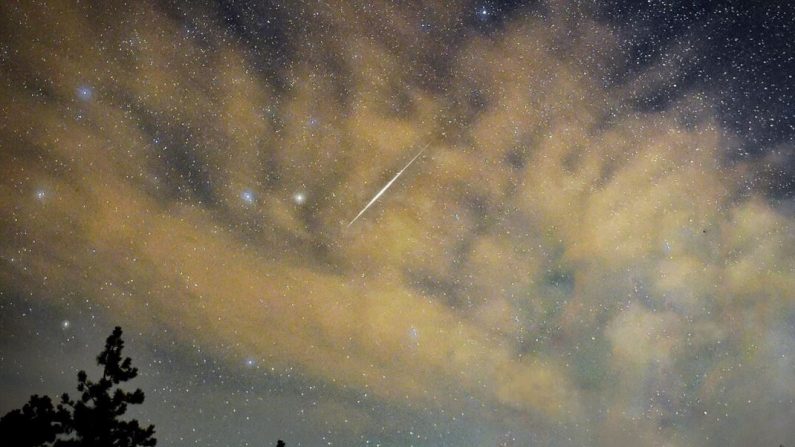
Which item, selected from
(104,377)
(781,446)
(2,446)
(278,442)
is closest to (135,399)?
(104,377)

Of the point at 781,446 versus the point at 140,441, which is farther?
the point at 781,446

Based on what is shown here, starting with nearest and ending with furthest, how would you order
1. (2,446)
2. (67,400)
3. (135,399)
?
(2,446) < (67,400) < (135,399)

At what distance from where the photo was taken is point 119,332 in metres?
13.9

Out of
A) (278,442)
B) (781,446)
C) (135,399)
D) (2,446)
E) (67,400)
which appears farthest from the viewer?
(781,446)

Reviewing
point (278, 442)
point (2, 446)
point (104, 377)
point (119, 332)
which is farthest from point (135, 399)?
point (278, 442)

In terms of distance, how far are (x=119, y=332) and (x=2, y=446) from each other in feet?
11.3

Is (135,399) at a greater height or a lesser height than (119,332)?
lesser

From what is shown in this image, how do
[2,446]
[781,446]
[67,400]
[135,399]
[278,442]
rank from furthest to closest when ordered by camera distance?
[781,446] → [278,442] → [135,399] → [67,400] → [2,446]

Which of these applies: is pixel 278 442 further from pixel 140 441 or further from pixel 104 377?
pixel 104 377

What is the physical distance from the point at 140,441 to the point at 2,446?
10.3 feet

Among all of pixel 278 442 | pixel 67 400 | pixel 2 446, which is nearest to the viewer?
pixel 2 446

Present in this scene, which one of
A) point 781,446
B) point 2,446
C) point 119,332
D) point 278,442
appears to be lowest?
point 2,446

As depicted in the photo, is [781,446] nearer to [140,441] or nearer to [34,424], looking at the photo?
[140,441]

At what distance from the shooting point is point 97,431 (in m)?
13.2
